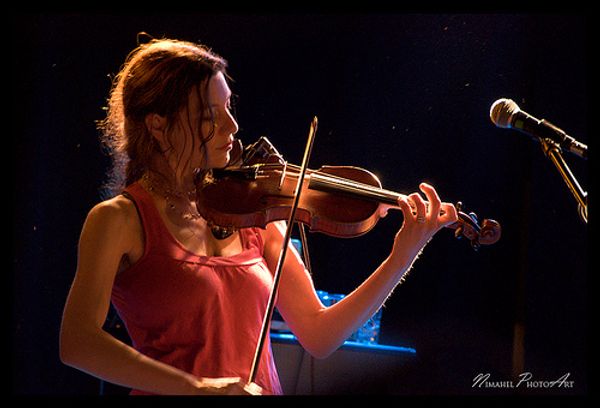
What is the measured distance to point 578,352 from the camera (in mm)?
2307

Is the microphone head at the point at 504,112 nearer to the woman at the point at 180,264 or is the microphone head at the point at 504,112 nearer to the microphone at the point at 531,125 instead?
the microphone at the point at 531,125

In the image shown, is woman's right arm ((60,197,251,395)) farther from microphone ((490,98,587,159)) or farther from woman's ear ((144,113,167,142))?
microphone ((490,98,587,159))

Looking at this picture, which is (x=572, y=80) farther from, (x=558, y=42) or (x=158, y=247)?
(x=158, y=247)

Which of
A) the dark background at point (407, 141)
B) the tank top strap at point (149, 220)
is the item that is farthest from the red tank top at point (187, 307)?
the dark background at point (407, 141)

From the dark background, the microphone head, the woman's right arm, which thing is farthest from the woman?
the dark background

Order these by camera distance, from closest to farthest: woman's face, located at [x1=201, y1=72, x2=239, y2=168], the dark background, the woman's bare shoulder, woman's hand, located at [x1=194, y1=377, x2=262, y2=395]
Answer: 1. woman's hand, located at [x1=194, y1=377, x2=262, y2=395]
2. the woman's bare shoulder
3. woman's face, located at [x1=201, y1=72, x2=239, y2=168]
4. the dark background

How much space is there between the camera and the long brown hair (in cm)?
137

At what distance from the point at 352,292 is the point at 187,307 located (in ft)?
1.15

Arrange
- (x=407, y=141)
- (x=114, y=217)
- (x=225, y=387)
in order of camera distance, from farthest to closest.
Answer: (x=407, y=141)
(x=114, y=217)
(x=225, y=387)

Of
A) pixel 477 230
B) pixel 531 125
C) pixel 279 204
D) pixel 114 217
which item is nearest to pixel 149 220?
pixel 114 217

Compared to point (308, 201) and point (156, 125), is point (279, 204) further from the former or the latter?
point (156, 125)

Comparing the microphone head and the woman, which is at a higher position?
the microphone head

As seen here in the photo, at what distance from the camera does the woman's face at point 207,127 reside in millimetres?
1369

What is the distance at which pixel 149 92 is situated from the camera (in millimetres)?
1393
